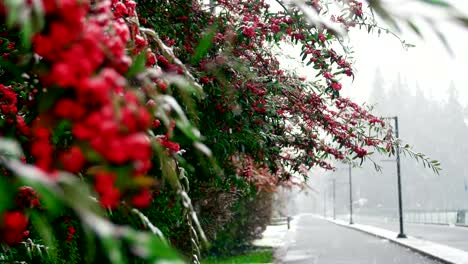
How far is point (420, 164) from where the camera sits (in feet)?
302

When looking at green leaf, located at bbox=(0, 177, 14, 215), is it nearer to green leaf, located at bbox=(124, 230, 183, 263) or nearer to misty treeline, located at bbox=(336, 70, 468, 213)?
green leaf, located at bbox=(124, 230, 183, 263)

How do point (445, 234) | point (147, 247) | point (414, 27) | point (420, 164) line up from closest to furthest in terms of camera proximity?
point (147, 247)
point (414, 27)
point (445, 234)
point (420, 164)

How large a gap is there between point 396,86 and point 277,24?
119664mm

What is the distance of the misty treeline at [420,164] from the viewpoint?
93500mm

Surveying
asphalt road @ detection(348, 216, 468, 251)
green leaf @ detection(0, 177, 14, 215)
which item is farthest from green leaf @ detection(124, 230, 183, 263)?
asphalt road @ detection(348, 216, 468, 251)

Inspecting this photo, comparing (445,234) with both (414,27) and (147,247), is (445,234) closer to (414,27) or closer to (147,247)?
(414,27)

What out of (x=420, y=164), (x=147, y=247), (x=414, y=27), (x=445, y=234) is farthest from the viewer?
(x=420, y=164)

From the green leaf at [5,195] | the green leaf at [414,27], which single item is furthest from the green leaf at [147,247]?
the green leaf at [414,27]

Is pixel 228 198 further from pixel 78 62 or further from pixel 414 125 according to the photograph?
pixel 414 125

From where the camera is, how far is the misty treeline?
9350 centimetres

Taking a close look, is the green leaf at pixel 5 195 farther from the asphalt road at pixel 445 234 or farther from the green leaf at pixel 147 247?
the asphalt road at pixel 445 234

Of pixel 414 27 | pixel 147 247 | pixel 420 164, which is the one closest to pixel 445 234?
pixel 414 27

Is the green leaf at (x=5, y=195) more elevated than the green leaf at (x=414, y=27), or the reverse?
the green leaf at (x=414, y=27)

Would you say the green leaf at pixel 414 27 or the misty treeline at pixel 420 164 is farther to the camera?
the misty treeline at pixel 420 164
